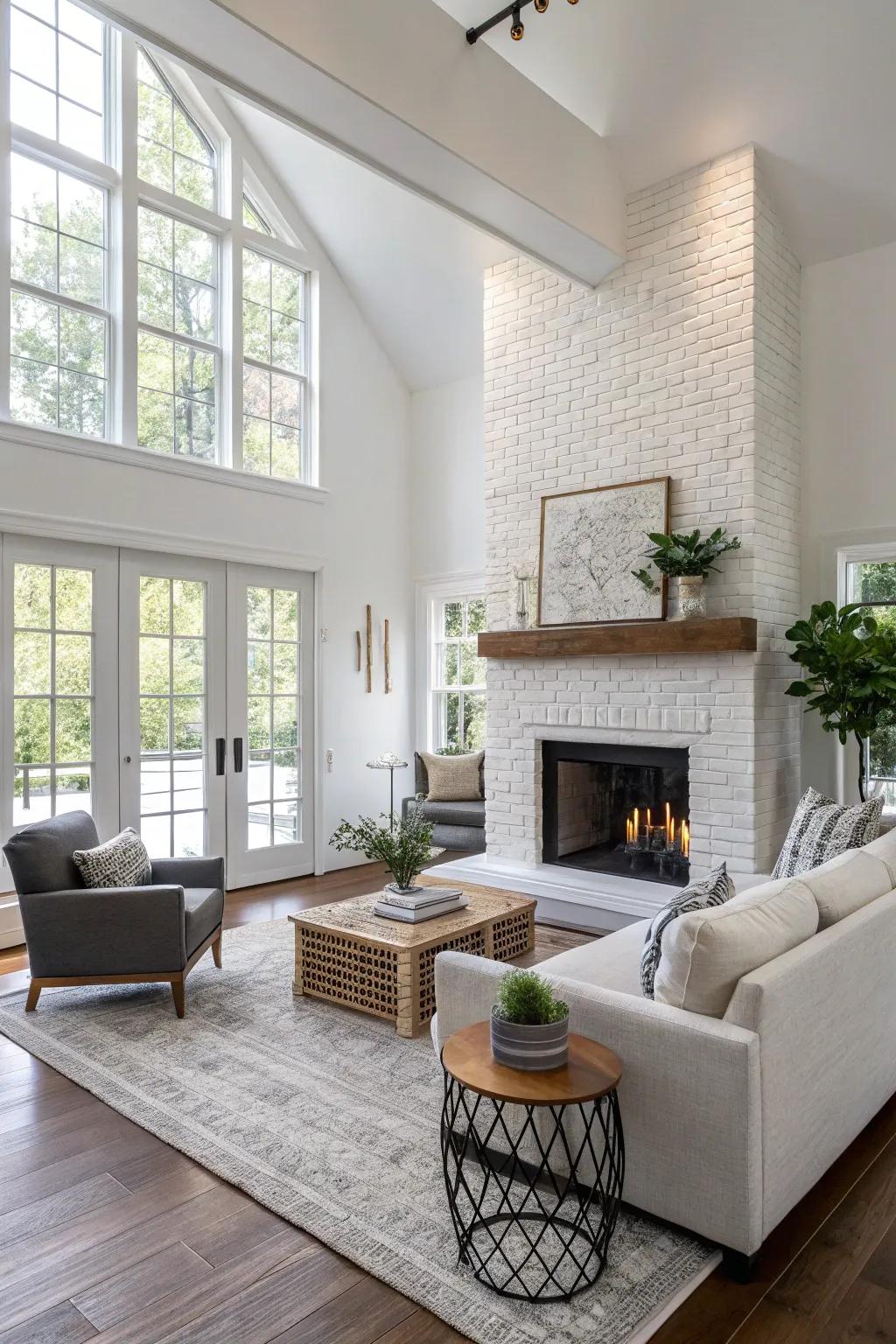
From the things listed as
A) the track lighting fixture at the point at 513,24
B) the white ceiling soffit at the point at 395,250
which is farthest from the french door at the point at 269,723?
the track lighting fixture at the point at 513,24

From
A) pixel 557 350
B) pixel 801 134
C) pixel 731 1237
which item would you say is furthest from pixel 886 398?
pixel 731 1237

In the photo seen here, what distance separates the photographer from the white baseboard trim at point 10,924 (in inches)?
183

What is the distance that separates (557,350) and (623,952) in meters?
3.81

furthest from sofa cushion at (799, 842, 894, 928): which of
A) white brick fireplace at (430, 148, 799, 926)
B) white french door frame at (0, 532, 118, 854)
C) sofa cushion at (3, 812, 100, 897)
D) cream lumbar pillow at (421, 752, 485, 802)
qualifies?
white french door frame at (0, 532, 118, 854)

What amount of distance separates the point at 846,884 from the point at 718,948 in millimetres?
812

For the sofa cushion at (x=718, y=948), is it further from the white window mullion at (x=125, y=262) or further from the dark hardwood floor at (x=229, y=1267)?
the white window mullion at (x=125, y=262)

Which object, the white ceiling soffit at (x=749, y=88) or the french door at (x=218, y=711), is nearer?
the white ceiling soffit at (x=749, y=88)

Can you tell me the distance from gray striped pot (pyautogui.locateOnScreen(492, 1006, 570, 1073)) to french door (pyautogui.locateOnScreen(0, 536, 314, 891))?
362 centimetres

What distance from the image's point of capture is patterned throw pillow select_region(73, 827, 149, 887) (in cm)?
382

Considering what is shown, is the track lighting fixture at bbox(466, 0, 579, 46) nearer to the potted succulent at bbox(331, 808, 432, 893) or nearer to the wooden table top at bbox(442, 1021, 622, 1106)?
the potted succulent at bbox(331, 808, 432, 893)

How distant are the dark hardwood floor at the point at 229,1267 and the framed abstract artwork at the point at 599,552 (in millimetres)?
3028

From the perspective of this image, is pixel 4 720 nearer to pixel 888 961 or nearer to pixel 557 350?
pixel 557 350

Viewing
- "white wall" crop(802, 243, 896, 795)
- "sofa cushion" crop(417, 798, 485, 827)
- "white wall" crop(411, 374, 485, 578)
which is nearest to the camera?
"white wall" crop(802, 243, 896, 795)

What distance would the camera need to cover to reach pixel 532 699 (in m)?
5.66
